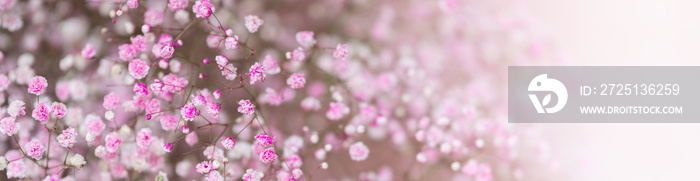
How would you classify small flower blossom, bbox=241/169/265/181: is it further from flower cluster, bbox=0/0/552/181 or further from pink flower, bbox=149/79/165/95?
pink flower, bbox=149/79/165/95

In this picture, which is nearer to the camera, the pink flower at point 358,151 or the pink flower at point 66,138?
the pink flower at point 66,138

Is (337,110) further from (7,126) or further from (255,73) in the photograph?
(7,126)

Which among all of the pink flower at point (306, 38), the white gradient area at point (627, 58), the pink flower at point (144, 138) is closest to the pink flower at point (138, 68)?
the pink flower at point (144, 138)

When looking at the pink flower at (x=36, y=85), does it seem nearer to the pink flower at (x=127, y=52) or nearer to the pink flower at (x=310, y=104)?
the pink flower at (x=127, y=52)

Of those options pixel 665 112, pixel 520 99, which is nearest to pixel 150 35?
pixel 520 99

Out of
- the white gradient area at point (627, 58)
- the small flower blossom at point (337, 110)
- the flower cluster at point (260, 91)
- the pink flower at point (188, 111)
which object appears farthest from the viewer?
the white gradient area at point (627, 58)

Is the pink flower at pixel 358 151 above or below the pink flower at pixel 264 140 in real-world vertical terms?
below
